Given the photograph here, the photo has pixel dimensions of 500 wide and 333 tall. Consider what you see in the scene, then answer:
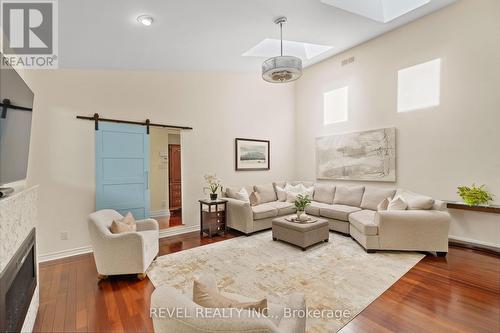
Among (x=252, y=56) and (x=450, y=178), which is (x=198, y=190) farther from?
(x=450, y=178)

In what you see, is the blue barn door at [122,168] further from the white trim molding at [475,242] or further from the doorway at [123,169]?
the white trim molding at [475,242]

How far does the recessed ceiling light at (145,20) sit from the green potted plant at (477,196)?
515 cm

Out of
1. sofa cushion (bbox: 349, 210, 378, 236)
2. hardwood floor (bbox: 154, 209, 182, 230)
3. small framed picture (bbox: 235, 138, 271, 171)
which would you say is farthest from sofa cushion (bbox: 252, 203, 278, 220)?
hardwood floor (bbox: 154, 209, 182, 230)

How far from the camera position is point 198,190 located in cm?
484

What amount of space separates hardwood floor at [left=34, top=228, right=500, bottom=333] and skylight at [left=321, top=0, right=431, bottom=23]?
384 cm

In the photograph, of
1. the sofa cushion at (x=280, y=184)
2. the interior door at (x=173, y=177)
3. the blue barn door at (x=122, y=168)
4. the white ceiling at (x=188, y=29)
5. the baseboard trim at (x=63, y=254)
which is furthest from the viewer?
the interior door at (x=173, y=177)

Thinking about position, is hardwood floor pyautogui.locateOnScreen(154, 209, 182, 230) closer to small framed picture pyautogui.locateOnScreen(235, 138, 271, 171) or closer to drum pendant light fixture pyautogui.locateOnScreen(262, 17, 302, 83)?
small framed picture pyautogui.locateOnScreen(235, 138, 271, 171)

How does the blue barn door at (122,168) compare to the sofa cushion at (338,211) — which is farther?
the sofa cushion at (338,211)

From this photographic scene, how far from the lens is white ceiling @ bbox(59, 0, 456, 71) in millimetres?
2576

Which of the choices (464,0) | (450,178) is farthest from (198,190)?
(464,0)

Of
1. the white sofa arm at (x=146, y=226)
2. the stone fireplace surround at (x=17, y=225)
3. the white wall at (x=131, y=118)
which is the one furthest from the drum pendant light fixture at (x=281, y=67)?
the stone fireplace surround at (x=17, y=225)

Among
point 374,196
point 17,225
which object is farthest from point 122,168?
point 374,196

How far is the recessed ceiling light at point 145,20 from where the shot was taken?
2.68 m

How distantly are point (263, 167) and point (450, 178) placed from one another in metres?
3.67
